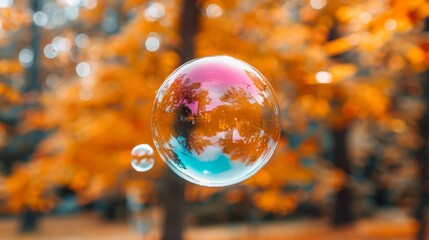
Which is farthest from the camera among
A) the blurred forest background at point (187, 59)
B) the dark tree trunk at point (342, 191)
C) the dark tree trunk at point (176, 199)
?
the dark tree trunk at point (342, 191)

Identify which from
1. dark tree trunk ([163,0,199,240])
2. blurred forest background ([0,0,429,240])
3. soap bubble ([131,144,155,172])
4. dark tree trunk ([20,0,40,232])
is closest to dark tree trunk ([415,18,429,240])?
blurred forest background ([0,0,429,240])

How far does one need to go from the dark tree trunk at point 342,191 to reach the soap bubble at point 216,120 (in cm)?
981

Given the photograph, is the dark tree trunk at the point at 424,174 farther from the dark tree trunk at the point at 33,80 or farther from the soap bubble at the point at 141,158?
the dark tree trunk at the point at 33,80

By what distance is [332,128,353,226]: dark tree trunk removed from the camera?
12672 mm

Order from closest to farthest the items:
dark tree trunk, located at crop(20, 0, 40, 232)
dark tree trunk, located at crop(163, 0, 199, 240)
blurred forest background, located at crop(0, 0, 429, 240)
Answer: blurred forest background, located at crop(0, 0, 429, 240) → dark tree trunk, located at crop(163, 0, 199, 240) → dark tree trunk, located at crop(20, 0, 40, 232)

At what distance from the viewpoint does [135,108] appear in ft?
20.0

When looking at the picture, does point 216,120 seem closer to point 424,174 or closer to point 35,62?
point 424,174

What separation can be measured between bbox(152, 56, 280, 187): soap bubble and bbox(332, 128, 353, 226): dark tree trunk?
9.81 metres

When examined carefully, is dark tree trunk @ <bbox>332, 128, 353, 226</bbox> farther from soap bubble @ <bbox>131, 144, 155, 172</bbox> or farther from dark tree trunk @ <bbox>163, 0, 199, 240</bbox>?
soap bubble @ <bbox>131, 144, 155, 172</bbox>

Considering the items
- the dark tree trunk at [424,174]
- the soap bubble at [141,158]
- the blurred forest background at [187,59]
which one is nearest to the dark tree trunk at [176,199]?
the blurred forest background at [187,59]

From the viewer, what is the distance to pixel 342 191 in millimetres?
13047

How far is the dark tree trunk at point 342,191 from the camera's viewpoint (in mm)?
12672

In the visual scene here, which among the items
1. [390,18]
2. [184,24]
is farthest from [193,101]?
[184,24]

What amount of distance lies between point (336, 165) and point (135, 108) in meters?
7.99
